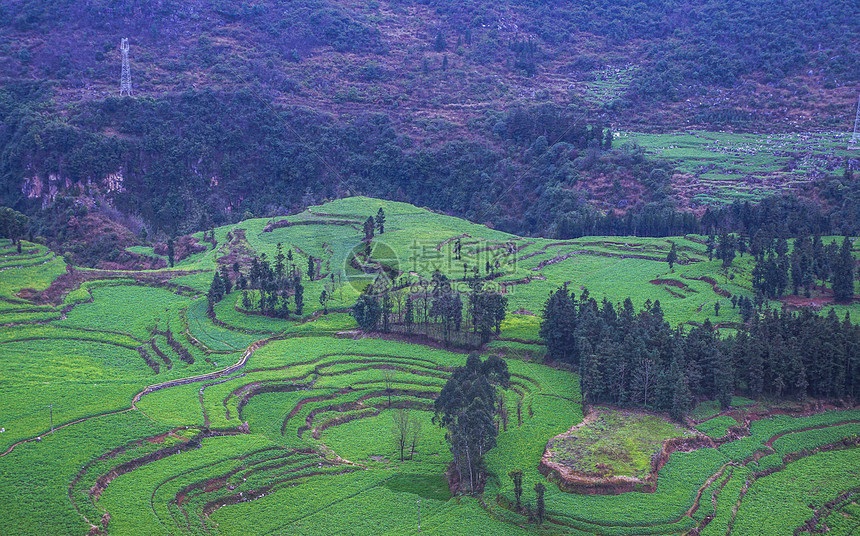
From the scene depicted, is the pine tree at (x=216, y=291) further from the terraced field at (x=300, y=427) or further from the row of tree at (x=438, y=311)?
the row of tree at (x=438, y=311)

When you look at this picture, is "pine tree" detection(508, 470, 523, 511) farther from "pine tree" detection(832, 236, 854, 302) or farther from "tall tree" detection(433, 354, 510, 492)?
"pine tree" detection(832, 236, 854, 302)

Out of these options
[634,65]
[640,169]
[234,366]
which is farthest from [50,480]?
[634,65]

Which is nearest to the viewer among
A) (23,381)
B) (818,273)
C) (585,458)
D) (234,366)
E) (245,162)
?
(585,458)

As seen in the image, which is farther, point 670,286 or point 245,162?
point 245,162

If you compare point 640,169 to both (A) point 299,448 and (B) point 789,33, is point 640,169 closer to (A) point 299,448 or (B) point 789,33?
(B) point 789,33

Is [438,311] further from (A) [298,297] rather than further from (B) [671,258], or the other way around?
(B) [671,258]
